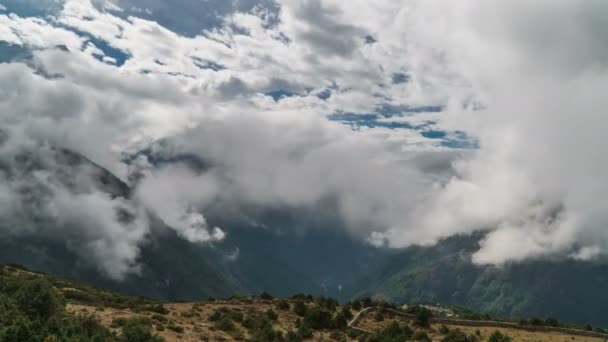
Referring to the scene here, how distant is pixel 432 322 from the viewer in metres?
81.4

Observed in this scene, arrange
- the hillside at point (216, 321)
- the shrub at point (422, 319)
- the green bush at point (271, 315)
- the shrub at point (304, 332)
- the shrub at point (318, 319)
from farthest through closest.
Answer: the shrub at point (422, 319) < the green bush at point (271, 315) < the shrub at point (318, 319) < the shrub at point (304, 332) < the hillside at point (216, 321)

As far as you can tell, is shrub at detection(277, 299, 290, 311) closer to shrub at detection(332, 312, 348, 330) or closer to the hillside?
the hillside

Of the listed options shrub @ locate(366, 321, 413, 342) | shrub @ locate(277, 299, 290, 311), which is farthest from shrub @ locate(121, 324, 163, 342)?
shrub @ locate(277, 299, 290, 311)

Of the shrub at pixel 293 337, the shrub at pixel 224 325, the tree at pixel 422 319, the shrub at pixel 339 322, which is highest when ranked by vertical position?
the tree at pixel 422 319

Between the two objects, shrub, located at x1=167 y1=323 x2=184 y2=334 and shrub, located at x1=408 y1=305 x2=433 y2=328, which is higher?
shrub, located at x1=408 y1=305 x2=433 y2=328

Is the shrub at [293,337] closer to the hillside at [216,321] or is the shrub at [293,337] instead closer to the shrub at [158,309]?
the hillside at [216,321]

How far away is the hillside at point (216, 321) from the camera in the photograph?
38625 mm

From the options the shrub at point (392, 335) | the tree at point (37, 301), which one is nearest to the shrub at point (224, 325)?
the shrub at point (392, 335)

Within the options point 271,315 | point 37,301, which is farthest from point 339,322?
point 37,301

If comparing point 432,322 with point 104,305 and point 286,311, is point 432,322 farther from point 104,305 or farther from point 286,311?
point 104,305

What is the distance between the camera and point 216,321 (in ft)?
190

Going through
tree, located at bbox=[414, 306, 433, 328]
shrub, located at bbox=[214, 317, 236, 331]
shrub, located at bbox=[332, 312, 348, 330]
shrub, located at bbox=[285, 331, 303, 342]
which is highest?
tree, located at bbox=[414, 306, 433, 328]

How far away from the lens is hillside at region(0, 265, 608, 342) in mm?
38625

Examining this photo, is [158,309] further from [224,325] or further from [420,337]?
[420,337]
